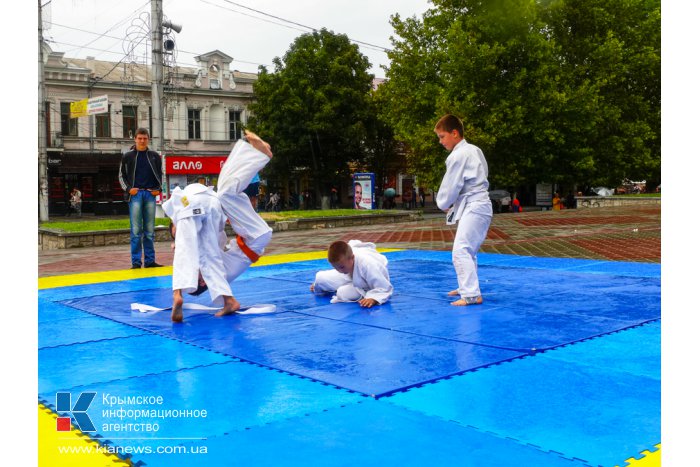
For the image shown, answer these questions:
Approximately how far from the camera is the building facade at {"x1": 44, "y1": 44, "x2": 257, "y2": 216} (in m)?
35.9

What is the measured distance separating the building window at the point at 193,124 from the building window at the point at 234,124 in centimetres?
201

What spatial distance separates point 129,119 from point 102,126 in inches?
67.0

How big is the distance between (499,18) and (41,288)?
24906mm

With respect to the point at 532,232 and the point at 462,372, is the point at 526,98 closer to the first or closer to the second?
the point at 532,232

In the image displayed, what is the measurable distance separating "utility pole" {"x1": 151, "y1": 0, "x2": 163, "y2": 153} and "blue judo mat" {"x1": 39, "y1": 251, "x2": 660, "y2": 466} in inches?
484

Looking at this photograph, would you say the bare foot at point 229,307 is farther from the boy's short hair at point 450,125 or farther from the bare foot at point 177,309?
the boy's short hair at point 450,125

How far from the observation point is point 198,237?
5.57m

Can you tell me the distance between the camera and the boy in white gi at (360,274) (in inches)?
230

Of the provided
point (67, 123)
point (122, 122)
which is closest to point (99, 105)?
point (67, 123)

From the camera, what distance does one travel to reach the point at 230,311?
5699mm

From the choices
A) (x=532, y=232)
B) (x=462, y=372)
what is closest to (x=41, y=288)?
(x=462, y=372)

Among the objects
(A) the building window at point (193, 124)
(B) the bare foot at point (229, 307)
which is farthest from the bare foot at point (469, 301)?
(A) the building window at point (193, 124)

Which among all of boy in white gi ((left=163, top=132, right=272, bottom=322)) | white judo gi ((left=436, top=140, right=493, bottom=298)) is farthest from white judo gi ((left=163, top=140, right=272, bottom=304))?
white judo gi ((left=436, top=140, right=493, bottom=298))

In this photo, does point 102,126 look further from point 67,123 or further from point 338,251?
point 338,251
